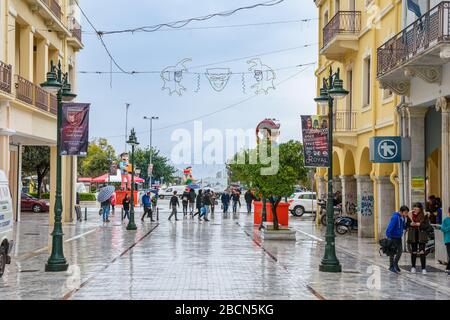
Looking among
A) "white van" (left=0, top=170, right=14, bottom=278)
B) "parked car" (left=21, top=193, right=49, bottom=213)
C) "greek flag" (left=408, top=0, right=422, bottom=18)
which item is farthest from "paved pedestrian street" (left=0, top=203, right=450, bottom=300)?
"parked car" (left=21, top=193, right=49, bottom=213)

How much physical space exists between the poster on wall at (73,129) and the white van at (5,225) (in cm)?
180

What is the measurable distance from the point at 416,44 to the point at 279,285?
8.23 metres

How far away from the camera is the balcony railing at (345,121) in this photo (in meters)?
28.8

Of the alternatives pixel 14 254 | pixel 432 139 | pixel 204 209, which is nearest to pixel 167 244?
pixel 14 254

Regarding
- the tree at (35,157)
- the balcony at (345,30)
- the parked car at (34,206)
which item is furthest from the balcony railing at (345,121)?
the tree at (35,157)

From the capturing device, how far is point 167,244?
23.9m

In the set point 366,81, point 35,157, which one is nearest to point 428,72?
point 366,81

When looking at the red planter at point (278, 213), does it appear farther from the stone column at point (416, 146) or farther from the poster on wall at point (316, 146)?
the stone column at point (416, 146)

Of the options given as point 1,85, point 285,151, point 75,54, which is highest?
point 75,54

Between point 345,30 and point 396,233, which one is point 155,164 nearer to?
point 345,30

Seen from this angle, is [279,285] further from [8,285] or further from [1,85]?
[1,85]

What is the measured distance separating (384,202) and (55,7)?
1616cm

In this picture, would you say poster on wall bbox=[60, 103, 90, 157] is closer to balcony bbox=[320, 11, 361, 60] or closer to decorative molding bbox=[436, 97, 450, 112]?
decorative molding bbox=[436, 97, 450, 112]

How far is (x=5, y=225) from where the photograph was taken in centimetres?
1584
